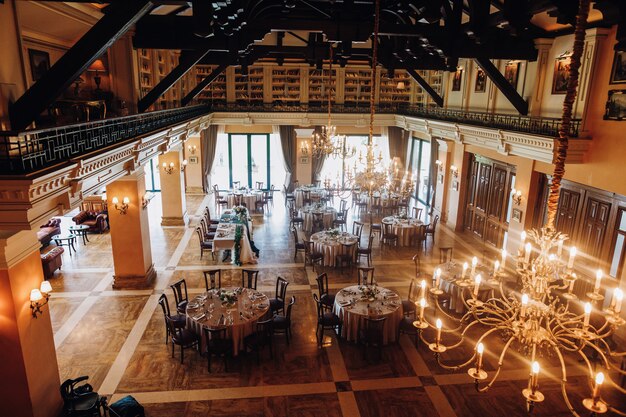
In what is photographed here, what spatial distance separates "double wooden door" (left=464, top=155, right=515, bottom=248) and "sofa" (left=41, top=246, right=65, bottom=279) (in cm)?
1288

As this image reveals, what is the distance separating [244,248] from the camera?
12.3 m

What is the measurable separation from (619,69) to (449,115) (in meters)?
6.69

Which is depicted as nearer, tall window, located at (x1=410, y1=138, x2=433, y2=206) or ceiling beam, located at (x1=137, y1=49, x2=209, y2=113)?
ceiling beam, located at (x1=137, y1=49, x2=209, y2=113)

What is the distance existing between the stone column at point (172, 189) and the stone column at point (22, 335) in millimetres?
9178

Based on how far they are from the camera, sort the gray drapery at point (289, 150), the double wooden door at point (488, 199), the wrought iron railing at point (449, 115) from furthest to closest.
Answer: the gray drapery at point (289, 150), the double wooden door at point (488, 199), the wrought iron railing at point (449, 115)

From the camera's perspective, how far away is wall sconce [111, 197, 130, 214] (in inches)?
402

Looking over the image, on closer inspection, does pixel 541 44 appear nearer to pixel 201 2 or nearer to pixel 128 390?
pixel 201 2

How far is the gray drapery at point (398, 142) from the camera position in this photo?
834 inches

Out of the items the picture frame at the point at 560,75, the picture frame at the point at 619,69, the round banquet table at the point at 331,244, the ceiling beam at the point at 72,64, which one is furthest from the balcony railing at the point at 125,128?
the round banquet table at the point at 331,244

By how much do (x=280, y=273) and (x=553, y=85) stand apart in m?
8.36

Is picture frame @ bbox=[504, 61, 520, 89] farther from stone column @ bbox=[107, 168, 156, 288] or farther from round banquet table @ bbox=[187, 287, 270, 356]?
stone column @ bbox=[107, 168, 156, 288]

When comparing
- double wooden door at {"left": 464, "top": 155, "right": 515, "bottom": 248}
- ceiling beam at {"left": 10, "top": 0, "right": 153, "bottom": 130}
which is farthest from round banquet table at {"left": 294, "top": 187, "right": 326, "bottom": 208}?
ceiling beam at {"left": 10, "top": 0, "right": 153, "bottom": 130}

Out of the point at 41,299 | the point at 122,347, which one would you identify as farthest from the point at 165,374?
the point at 41,299

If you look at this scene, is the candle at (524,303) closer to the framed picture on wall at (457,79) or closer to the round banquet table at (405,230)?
the round banquet table at (405,230)
